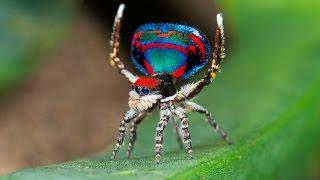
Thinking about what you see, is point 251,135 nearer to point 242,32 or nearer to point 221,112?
point 221,112

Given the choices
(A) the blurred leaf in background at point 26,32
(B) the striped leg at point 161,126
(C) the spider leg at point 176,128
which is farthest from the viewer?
(A) the blurred leaf in background at point 26,32

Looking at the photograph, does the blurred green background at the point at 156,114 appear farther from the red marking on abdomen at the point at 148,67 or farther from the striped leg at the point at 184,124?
the red marking on abdomen at the point at 148,67

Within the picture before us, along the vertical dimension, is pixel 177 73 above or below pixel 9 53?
below

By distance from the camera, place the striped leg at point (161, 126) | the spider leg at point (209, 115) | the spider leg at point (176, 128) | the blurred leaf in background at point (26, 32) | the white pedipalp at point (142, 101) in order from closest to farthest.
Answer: the striped leg at point (161, 126) → the white pedipalp at point (142, 101) → the spider leg at point (209, 115) → the spider leg at point (176, 128) → the blurred leaf in background at point (26, 32)

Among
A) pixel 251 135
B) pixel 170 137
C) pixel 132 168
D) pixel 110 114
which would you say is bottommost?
pixel 132 168

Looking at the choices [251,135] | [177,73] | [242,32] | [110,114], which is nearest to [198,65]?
[177,73]

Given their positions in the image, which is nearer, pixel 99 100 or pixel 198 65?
pixel 198 65

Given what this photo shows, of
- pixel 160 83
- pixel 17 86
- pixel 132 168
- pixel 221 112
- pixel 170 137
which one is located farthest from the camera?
pixel 17 86

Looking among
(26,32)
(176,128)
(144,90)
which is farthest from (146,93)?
(26,32)

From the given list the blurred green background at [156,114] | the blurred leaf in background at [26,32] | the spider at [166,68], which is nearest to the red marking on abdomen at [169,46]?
the spider at [166,68]

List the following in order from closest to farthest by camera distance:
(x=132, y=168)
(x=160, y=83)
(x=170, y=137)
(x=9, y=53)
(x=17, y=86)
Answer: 1. (x=132, y=168)
2. (x=160, y=83)
3. (x=170, y=137)
4. (x=9, y=53)
5. (x=17, y=86)
